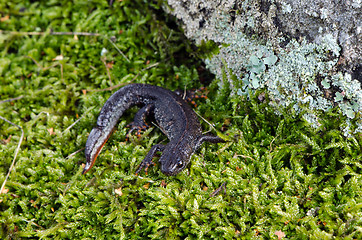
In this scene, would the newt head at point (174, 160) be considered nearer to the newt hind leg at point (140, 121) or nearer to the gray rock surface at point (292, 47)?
the newt hind leg at point (140, 121)

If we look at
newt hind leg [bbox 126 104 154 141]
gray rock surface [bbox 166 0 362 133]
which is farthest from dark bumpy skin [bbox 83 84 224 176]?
gray rock surface [bbox 166 0 362 133]

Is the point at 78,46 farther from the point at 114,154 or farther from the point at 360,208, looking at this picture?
the point at 360,208

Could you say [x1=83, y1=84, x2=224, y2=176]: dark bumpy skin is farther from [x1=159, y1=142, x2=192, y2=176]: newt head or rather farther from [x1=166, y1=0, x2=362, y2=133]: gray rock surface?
[x1=166, y1=0, x2=362, y2=133]: gray rock surface

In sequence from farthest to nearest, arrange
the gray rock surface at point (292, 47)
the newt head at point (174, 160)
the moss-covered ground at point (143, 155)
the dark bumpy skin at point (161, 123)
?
the dark bumpy skin at point (161, 123)
the newt head at point (174, 160)
the moss-covered ground at point (143, 155)
the gray rock surface at point (292, 47)

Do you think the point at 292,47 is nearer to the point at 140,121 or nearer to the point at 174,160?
the point at 174,160

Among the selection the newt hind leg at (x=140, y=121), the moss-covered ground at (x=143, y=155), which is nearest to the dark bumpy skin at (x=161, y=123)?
the newt hind leg at (x=140, y=121)

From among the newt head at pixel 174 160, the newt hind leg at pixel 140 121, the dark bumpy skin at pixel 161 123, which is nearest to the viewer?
the newt head at pixel 174 160
